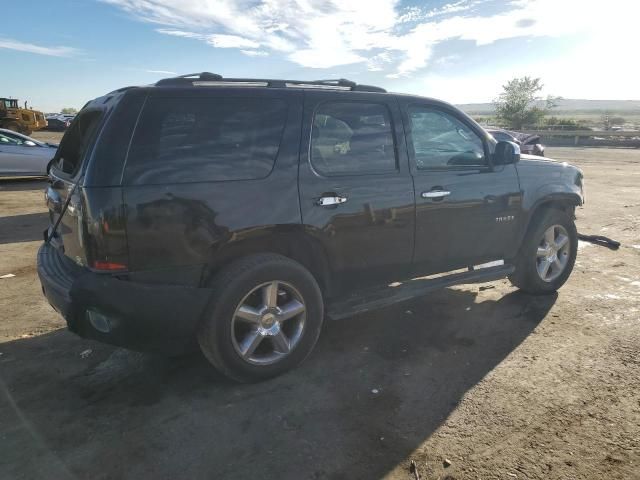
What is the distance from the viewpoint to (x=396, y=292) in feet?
12.7

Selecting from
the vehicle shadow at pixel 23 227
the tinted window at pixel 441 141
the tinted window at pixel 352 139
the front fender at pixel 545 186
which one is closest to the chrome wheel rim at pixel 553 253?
the front fender at pixel 545 186

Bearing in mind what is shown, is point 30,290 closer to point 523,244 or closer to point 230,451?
point 230,451

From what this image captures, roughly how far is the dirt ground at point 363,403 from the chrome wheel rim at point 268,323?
0.23m

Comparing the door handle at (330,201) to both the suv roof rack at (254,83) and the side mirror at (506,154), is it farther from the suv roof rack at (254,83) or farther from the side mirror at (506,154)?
the side mirror at (506,154)

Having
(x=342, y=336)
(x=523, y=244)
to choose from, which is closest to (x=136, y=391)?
(x=342, y=336)

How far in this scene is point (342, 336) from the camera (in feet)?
13.5

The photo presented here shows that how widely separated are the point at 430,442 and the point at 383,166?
6.44 feet

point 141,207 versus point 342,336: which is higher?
point 141,207

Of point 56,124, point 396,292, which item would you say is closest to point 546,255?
point 396,292

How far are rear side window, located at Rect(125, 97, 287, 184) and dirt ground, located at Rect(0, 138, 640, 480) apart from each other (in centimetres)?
144

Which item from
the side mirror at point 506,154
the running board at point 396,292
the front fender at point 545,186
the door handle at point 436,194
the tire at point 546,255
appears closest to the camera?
the running board at point 396,292

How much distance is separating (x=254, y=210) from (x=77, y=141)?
4.58ft

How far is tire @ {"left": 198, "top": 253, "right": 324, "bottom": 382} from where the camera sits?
3.03 meters

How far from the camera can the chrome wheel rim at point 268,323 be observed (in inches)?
125
